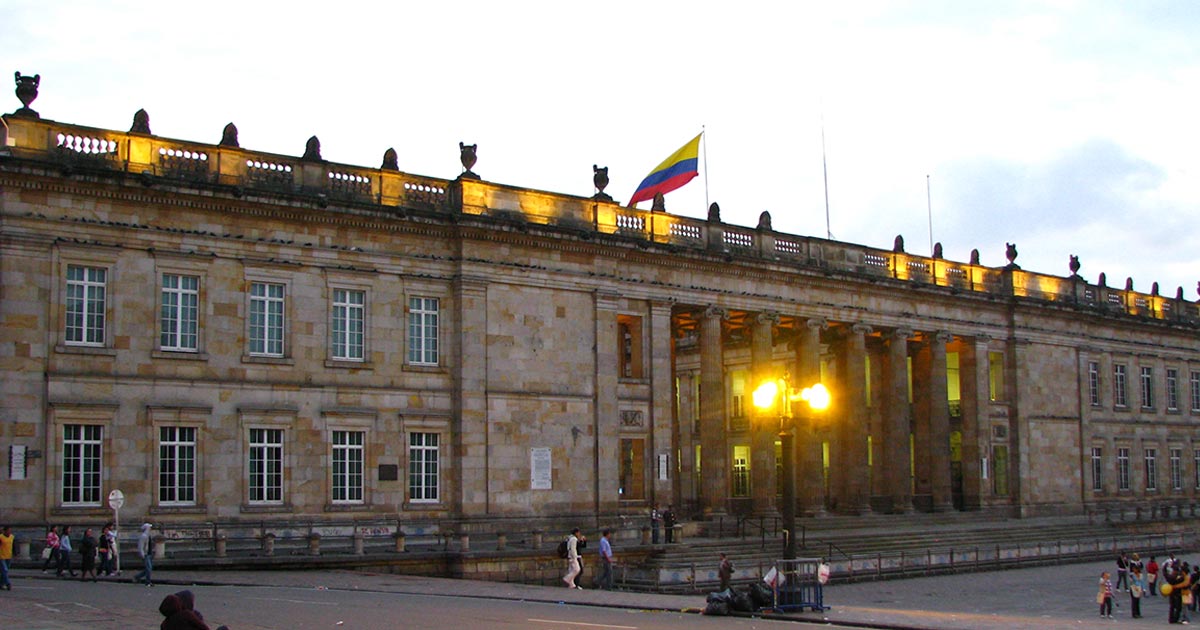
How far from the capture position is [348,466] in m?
39.1

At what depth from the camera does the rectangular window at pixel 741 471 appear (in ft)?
217

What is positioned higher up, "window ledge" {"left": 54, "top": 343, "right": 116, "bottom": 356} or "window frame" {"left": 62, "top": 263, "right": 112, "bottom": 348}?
"window frame" {"left": 62, "top": 263, "right": 112, "bottom": 348}

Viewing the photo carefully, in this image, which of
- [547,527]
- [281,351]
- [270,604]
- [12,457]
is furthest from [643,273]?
[270,604]

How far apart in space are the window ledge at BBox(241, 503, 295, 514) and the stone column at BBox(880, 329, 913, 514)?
2626cm

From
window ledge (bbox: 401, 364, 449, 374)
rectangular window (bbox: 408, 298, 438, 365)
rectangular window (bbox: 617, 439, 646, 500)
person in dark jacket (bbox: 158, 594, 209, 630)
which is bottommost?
person in dark jacket (bbox: 158, 594, 209, 630)

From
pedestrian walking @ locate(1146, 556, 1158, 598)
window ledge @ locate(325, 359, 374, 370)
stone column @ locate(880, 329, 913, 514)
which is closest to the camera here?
pedestrian walking @ locate(1146, 556, 1158, 598)

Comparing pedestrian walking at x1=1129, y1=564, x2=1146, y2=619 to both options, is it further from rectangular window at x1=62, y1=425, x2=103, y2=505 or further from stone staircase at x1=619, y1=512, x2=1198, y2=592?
rectangular window at x1=62, y1=425, x2=103, y2=505

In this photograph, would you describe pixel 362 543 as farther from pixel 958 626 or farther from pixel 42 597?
pixel 958 626

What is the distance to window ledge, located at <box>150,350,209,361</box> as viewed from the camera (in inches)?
1417

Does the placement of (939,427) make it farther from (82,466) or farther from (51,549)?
(51,549)

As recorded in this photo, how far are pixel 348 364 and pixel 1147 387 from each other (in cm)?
4562

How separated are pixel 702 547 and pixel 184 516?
1530 centimetres

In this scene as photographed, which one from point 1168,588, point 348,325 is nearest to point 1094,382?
point 1168,588

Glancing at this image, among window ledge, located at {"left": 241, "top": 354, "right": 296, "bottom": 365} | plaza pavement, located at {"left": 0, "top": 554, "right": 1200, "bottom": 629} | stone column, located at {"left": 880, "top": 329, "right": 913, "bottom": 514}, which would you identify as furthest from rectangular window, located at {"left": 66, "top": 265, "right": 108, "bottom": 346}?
stone column, located at {"left": 880, "top": 329, "right": 913, "bottom": 514}
